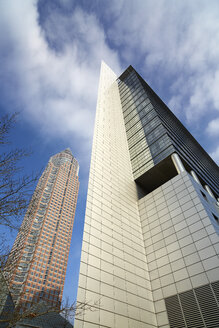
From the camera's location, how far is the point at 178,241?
65.6 ft

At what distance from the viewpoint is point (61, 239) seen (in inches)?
5463

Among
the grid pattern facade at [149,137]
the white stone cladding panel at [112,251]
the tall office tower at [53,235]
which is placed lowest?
the white stone cladding panel at [112,251]

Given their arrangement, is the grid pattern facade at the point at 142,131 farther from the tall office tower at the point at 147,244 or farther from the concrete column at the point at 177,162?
the concrete column at the point at 177,162

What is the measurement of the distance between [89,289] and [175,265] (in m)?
8.56

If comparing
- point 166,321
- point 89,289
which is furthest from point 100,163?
point 166,321

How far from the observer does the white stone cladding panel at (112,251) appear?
49.3ft

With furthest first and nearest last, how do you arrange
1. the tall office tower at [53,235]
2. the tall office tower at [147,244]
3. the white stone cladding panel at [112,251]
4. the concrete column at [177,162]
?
the tall office tower at [53,235] < the concrete column at [177,162] < the tall office tower at [147,244] < the white stone cladding panel at [112,251]

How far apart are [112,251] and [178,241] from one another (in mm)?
6685

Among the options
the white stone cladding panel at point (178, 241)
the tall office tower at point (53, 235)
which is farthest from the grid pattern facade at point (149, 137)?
the tall office tower at point (53, 235)

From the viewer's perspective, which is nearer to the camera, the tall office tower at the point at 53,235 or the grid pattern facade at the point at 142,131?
the grid pattern facade at the point at 142,131

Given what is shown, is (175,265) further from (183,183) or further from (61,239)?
(61,239)

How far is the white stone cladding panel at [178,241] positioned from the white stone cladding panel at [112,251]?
1021 mm

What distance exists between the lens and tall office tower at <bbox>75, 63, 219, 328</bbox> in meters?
15.4

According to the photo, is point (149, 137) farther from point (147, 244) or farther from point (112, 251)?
point (112, 251)
